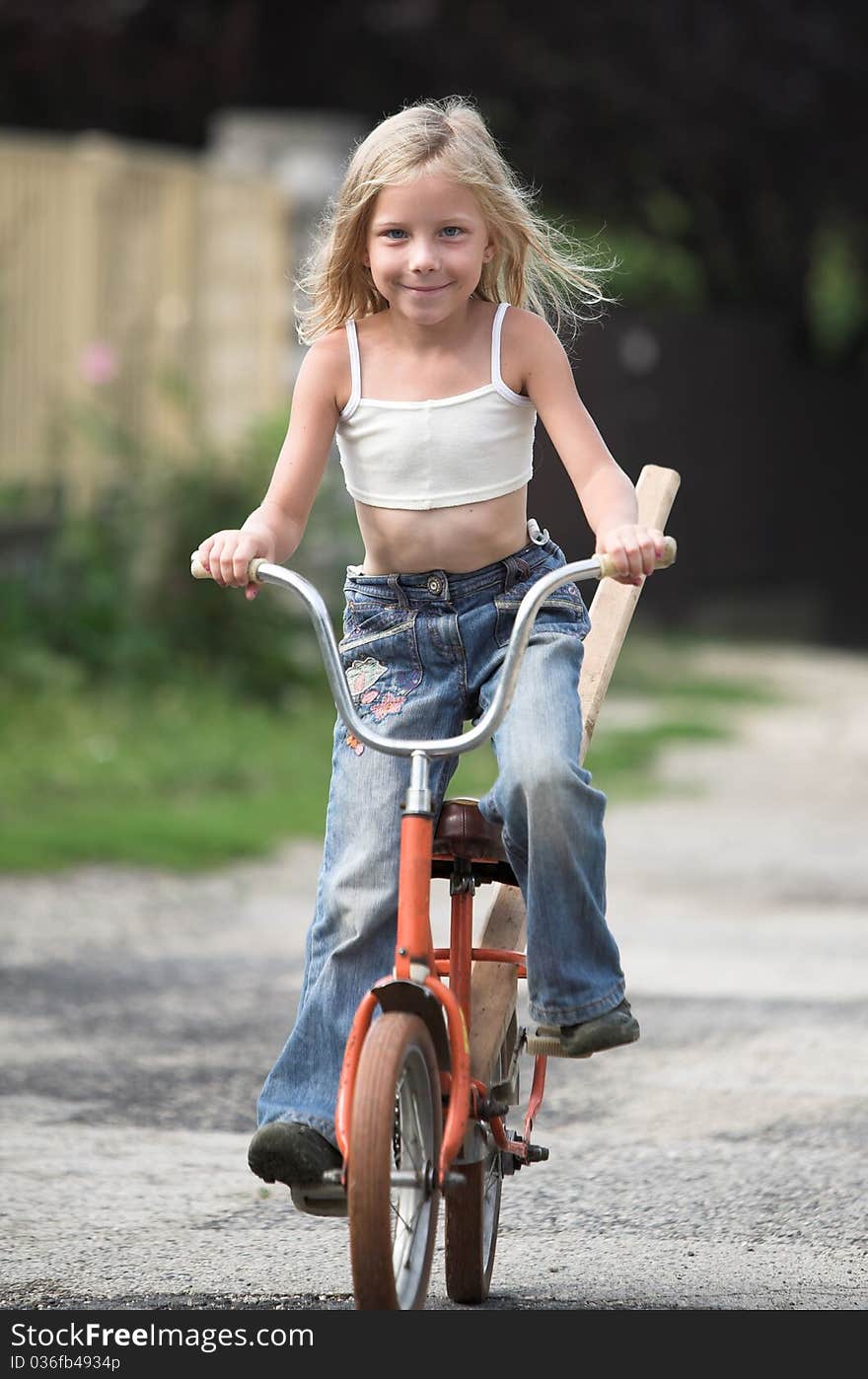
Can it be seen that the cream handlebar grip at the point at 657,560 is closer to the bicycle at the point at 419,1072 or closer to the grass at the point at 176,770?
the bicycle at the point at 419,1072

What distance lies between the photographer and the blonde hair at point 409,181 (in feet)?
11.0

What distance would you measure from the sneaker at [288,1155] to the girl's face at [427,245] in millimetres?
1248

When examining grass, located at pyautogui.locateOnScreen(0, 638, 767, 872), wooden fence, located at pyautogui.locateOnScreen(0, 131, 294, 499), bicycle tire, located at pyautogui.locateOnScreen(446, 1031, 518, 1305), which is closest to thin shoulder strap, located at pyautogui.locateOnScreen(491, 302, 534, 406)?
bicycle tire, located at pyautogui.locateOnScreen(446, 1031, 518, 1305)

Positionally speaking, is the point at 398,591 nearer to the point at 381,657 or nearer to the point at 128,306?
the point at 381,657

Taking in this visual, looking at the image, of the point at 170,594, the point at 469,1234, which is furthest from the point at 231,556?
the point at 170,594

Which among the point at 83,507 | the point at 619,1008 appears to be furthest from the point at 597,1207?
the point at 83,507

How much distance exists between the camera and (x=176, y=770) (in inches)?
335

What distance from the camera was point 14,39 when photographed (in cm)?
1401

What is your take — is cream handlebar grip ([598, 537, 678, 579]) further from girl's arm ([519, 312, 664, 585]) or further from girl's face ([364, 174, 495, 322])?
girl's face ([364, 174, 495, 322])

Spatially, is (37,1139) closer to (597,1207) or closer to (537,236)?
(597,1207)

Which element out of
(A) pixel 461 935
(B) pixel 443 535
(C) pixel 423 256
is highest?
(C) pixel 423 256

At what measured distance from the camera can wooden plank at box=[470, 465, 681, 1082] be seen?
3.46 meters

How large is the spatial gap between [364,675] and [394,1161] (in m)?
0.75

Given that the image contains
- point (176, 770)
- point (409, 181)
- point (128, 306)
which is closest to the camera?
point (409, 181)
